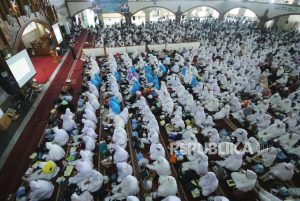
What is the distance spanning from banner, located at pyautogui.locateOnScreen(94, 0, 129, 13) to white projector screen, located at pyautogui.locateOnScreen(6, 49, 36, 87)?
13194 mm

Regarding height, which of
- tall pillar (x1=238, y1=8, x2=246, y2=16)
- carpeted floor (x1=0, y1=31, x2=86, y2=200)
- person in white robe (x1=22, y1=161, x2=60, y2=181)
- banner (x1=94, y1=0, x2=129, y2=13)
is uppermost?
banner (x1=94, y1=0, x2=129, y2=13)

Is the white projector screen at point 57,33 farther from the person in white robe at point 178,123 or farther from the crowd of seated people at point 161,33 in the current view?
the person in white robe at point 178,123

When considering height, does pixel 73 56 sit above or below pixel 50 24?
below

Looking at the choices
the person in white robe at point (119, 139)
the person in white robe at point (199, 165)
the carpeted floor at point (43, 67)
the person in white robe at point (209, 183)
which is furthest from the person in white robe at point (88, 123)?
the carpeted floor at point (43, 67)

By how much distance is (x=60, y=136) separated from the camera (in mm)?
6090

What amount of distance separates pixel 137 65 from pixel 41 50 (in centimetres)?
763

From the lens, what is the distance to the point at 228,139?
21.0 feet

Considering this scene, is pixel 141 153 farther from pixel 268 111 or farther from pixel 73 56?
pixel 73 56

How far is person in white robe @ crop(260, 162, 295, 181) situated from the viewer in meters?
4.94

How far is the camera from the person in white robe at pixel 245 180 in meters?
4.63

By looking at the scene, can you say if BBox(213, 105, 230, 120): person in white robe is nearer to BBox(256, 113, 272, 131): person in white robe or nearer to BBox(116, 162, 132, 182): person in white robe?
BBox(256, 113, 272, 131): person in white robe

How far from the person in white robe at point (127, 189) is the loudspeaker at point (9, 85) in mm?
6390

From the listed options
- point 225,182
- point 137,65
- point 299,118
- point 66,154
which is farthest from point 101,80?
point 299,118

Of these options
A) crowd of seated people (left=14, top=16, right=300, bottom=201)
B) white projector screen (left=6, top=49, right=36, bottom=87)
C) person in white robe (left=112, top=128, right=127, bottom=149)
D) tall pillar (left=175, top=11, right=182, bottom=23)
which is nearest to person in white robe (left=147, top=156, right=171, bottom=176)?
crowd of seated people (left=14, top=16, right=300, bottom=201)
